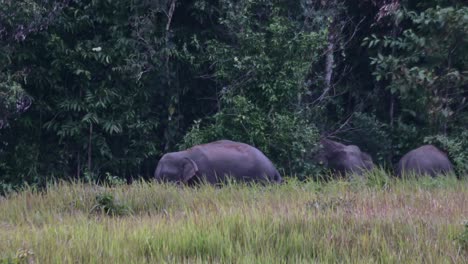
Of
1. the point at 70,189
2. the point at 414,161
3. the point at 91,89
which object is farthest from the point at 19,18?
the point at 414,161

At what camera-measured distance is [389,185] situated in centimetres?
793

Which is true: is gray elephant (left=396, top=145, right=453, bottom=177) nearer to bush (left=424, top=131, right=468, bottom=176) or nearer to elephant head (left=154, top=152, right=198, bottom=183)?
bush (left=424, top=131, right=468, bottom=176)

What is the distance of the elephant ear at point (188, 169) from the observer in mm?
9820

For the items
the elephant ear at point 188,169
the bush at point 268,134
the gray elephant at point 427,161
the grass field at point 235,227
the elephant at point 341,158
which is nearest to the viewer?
the grass field at point 235,227

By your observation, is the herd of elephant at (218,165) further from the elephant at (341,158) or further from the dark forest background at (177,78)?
the elephant at (341,158)

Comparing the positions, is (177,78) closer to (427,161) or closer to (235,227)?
(427,161)

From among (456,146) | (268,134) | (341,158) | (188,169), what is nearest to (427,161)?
(456,146)

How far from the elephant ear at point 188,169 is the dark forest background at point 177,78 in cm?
139

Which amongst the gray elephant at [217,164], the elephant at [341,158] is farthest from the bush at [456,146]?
the gray elephant at [217,164]

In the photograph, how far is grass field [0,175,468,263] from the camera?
16.6ft

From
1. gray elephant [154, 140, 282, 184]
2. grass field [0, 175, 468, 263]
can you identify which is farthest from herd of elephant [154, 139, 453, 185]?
grass field [0, 175, 468, 263]

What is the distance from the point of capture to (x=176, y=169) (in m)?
9.92

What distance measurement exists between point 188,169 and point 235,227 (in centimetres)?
435

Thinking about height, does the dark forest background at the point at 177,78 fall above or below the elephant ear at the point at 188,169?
above
